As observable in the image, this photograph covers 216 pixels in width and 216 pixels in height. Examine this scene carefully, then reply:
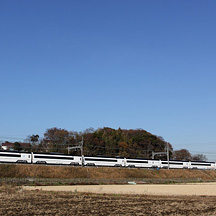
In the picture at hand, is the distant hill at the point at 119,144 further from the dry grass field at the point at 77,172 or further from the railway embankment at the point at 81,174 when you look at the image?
the railway embankment at the point at 81,174

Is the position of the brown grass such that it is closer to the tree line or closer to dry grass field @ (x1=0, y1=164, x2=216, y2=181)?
dry grass field @ (x1=0, y1=164, x2=216, y2=181)

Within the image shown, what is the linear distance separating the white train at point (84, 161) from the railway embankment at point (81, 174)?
481cm

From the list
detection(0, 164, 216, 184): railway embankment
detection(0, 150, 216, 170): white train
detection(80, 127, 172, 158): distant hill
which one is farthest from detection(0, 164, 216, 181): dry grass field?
detection(80, 127, 172, 158): distant hill

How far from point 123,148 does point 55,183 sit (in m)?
70.9

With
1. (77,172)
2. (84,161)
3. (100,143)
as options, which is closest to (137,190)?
(77,172)

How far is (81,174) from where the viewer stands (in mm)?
66875

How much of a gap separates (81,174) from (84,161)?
10.4 meters

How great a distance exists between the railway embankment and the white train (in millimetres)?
4808

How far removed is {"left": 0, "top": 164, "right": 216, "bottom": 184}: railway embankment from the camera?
5212 cm

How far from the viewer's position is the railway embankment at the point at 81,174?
5212cm

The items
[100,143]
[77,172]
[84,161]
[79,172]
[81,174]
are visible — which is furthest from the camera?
[100,143]

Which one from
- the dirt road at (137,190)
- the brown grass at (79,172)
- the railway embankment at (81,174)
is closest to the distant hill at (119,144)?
the brown grass at (79,172)

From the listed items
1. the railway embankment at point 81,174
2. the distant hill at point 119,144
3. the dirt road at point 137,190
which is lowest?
the railway embankment at point 81,174

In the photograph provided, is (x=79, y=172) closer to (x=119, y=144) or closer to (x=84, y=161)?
(x=84, y=161)
